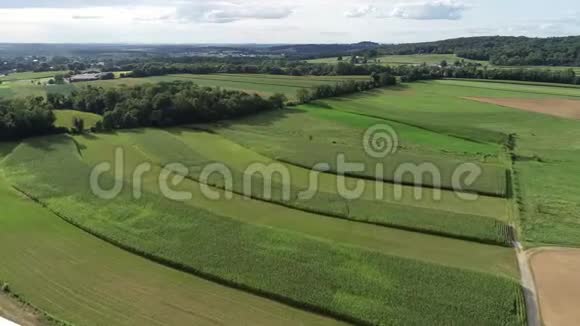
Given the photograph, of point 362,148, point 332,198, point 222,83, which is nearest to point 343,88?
point 222,83

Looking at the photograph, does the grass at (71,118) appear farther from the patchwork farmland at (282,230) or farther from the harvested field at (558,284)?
the harvested field at (558,284)

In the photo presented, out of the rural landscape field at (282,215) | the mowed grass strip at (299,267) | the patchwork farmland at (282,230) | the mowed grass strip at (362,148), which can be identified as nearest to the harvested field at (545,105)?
the rural landscape field at (282,215)

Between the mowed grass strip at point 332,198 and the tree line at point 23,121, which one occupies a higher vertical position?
the tree line at point 23,121

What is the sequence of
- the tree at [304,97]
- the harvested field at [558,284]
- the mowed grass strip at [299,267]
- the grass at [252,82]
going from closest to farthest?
the harvested field at [558,284] < the mowed grass strip at [299,267] < the tree at [304,97] < the grass at [252,82]

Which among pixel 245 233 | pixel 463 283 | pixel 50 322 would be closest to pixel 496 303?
pixel 463 283

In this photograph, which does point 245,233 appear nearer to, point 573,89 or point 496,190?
point 496,190

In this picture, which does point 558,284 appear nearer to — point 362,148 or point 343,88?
point 362,148
